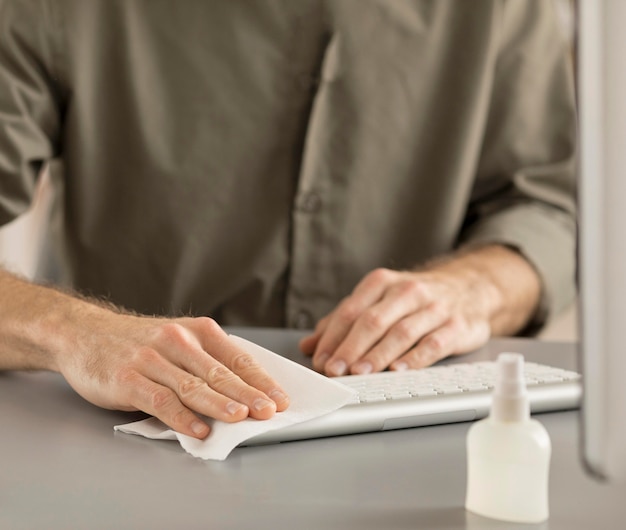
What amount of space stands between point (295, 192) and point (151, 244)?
23cm

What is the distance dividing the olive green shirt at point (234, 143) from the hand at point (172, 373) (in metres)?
0.57

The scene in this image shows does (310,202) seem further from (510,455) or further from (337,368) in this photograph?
(510,455)

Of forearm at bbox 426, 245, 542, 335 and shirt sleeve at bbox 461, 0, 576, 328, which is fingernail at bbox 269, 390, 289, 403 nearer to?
forearm at bbox 426, 245, 542, 335

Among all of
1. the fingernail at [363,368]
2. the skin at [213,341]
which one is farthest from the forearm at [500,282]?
the fingernail at [363,368]

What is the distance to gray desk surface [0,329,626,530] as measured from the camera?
0.49 meters

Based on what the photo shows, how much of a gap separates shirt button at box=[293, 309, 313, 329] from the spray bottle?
88 cm

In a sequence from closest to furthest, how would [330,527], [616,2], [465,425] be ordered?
[616,2], [330,527], [465,425]

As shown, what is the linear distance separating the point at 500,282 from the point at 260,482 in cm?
76

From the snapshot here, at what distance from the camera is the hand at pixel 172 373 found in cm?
63

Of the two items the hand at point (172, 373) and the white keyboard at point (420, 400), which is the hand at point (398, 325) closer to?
the white keyboard at point (420, 400)

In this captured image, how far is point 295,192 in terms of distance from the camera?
1.34 m

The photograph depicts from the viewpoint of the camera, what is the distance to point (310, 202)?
1345 mm

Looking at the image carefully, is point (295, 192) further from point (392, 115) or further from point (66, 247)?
point (66, 247)

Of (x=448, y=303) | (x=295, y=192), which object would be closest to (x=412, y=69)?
(x=295, y=192)
